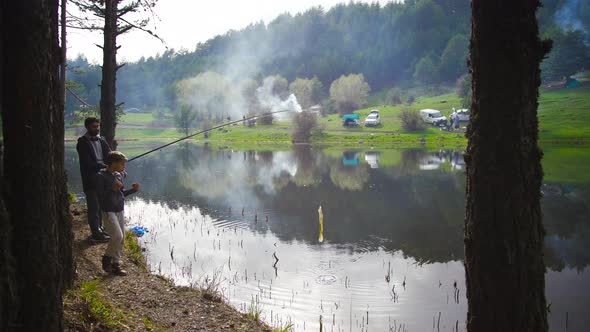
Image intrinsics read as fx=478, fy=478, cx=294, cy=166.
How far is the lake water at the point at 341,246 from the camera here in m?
8.45

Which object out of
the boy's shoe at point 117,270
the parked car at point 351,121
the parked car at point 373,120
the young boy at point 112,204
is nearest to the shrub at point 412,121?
the parked car at point 373,120

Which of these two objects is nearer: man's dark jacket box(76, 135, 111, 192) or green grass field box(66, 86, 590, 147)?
man's dark jacket box(76, 135, 111, 192)

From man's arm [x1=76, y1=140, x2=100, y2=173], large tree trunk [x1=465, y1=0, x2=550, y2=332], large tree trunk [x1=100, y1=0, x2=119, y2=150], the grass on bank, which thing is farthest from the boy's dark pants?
large tree trunk [x1=465, y1=0, x2=550, y2=332]

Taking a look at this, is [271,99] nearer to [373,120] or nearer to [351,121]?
[351,121]

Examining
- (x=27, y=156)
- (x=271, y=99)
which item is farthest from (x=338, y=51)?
(x=27, y=156)

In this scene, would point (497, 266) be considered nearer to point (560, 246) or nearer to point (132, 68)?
point (560, 246)

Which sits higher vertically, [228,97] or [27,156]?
[228,97]

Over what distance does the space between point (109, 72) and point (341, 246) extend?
7428 millimetres

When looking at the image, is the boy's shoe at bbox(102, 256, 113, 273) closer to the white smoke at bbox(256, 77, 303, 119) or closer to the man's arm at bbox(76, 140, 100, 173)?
the man's arm at bbox(76, 140, 100, 173)

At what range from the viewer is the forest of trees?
125 metres

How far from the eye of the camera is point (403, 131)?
64.7 metres

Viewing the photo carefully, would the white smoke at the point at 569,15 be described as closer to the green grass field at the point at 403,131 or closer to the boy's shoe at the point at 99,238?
the green grass field at the point at 403,131

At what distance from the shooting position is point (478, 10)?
357 centimetres

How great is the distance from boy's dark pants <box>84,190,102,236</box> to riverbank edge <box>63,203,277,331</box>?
365 millimetres
